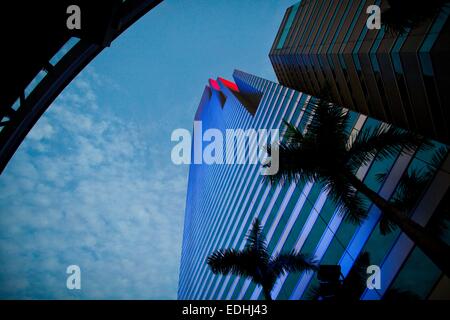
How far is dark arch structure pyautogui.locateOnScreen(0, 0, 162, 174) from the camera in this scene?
494 cm

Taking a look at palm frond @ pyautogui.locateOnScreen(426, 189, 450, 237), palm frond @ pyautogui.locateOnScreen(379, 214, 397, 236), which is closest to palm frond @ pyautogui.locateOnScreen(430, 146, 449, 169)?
palm frond @ pyautogui.locateOnScreen(426, 189, 450, 237)

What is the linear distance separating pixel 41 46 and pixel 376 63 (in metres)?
19.3

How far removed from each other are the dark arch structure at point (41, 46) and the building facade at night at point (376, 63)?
8.18 m

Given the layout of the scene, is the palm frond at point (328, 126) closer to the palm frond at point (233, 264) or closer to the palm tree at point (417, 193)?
the palm tree at point (417, 193)

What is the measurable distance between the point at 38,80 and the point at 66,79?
0.63 meters

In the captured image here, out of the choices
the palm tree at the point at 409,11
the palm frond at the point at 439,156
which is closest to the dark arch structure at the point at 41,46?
the palm tree at the point at 409,11

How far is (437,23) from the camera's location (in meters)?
12.8

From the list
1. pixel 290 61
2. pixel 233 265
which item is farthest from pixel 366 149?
pixel 290 61

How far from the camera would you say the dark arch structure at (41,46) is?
4941 mm

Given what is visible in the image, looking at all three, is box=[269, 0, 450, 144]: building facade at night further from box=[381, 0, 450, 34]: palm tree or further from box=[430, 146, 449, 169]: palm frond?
box=[430, 146, 449, 169]: palm frond

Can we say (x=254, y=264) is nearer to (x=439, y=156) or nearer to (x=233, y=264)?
(x=233, y=264)

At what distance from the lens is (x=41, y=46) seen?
18.0 feet

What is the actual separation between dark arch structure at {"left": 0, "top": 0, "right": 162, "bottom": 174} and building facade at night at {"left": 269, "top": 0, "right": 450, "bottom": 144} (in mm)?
8176

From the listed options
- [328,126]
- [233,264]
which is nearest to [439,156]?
[328,126]
